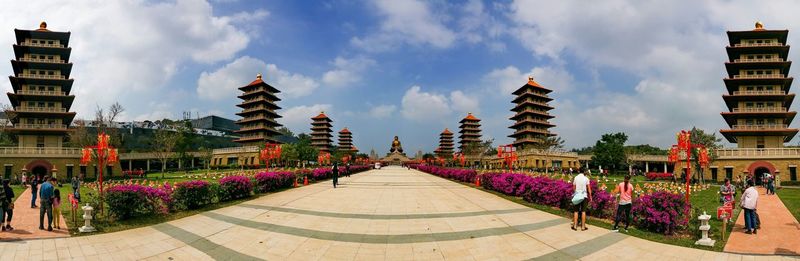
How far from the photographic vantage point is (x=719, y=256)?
279 inches

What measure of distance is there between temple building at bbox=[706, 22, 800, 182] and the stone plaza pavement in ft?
140

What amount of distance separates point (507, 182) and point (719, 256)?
A: 35.6ft

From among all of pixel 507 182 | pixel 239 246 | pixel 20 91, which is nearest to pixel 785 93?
pixel 507 182

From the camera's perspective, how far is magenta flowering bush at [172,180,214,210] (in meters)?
12.3

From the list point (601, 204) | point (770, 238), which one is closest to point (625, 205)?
point (601, 204)

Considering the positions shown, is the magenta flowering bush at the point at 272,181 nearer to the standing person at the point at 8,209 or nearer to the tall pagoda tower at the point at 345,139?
the standing person at the point at 8,209

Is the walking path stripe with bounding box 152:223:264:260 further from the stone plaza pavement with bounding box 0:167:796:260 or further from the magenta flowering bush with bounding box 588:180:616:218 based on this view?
the magenta flowering bush with bounding box 588:180:616:218

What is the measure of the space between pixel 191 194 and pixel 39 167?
1500 inches

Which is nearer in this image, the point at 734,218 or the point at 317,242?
the point at 317,242

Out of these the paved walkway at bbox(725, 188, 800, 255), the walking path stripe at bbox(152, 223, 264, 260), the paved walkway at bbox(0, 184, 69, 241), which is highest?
the walking path stripe at bbox(152, 223, 264, 260)

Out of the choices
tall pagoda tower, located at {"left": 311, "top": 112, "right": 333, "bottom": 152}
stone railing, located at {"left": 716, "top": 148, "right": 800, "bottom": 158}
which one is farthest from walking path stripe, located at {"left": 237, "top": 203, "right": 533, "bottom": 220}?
tall pagoda tower, located at {"left": 311, "top": 112, "right": 333, "bottom": 152}

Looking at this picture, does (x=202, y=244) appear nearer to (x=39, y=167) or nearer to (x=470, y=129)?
(x=39, y=167)

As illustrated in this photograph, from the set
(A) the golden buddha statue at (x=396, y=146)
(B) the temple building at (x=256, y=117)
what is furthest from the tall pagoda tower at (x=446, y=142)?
(B) the temple building at (x=256, y=117)

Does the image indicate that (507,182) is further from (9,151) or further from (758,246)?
(9,151)
